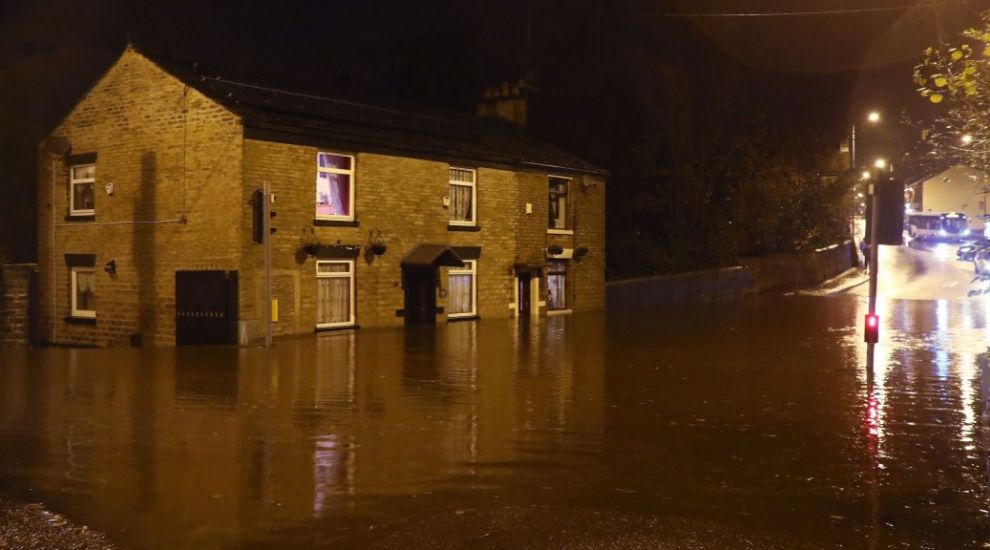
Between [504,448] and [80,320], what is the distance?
18640 millimetres

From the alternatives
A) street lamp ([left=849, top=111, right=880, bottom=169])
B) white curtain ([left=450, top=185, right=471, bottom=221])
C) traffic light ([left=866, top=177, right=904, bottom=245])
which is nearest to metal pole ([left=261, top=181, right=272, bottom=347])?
white curtain ([left=450, top=185, right=471, bottom=221])

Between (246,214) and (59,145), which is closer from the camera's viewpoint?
(246,214)

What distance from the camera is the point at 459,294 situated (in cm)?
2727

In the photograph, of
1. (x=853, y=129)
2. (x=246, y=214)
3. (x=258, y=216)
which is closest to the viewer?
(x=258, y=216)

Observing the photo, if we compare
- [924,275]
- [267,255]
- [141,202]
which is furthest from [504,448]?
[924,275]

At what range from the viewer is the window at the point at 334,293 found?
23.3 meters

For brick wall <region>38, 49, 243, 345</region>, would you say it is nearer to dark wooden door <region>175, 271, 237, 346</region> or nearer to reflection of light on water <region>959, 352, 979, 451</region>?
dark wooden door <region>175, 271, 237, 346</region>

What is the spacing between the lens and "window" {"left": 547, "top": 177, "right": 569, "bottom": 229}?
31109 millimetres

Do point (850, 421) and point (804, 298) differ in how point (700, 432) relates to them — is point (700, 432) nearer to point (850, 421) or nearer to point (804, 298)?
point (850, 421)

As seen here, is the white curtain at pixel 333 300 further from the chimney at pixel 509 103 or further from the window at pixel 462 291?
the chimney at pixel 509 103

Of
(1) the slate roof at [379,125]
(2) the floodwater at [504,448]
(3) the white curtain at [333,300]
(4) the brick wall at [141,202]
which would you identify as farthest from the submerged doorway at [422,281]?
(2) the floodwater at [504,448]

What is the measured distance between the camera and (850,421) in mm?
10922

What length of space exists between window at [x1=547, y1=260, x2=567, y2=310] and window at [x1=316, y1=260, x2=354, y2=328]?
28.2 ft

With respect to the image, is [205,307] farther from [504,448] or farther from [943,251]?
[943,251]
